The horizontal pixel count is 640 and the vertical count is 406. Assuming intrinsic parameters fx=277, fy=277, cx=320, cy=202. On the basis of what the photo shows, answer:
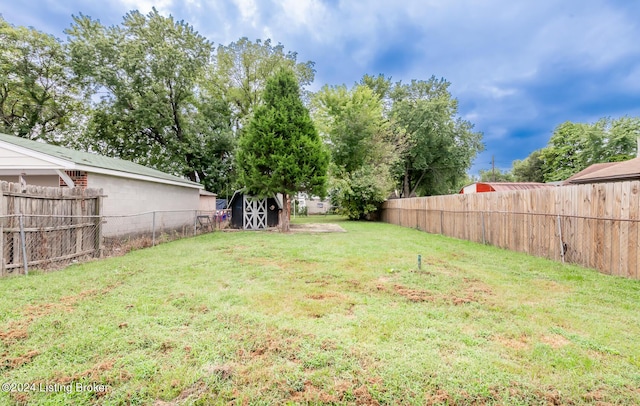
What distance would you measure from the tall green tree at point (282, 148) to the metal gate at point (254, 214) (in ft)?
8.22

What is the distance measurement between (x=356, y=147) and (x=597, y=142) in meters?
18.2

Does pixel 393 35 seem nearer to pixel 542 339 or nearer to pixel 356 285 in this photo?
pixel 356 285

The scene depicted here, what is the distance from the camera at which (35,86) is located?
643 inches

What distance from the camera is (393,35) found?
1471cm

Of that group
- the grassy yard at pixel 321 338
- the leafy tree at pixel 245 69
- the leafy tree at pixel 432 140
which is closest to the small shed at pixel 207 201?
the leafy tree at pixel 245 69

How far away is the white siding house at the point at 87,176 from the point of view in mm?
7035

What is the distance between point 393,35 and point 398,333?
52.7 ft

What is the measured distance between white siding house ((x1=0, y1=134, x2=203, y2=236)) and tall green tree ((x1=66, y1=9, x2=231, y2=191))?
8851 millimetres

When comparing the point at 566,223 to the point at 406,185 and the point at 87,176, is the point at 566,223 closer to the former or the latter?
the point at 87,176

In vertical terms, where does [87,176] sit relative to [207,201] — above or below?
above

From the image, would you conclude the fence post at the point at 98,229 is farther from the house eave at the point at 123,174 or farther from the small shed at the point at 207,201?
the small shed at the point at 207,201

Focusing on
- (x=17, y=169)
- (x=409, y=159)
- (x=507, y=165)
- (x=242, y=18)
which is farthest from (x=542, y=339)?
(x=507, y=165)

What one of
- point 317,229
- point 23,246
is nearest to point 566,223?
point 317,229

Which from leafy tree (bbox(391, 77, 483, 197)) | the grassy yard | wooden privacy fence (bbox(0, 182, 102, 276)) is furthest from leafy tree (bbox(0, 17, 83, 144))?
leafy tree (bbox(391, 77, 483, 197))
